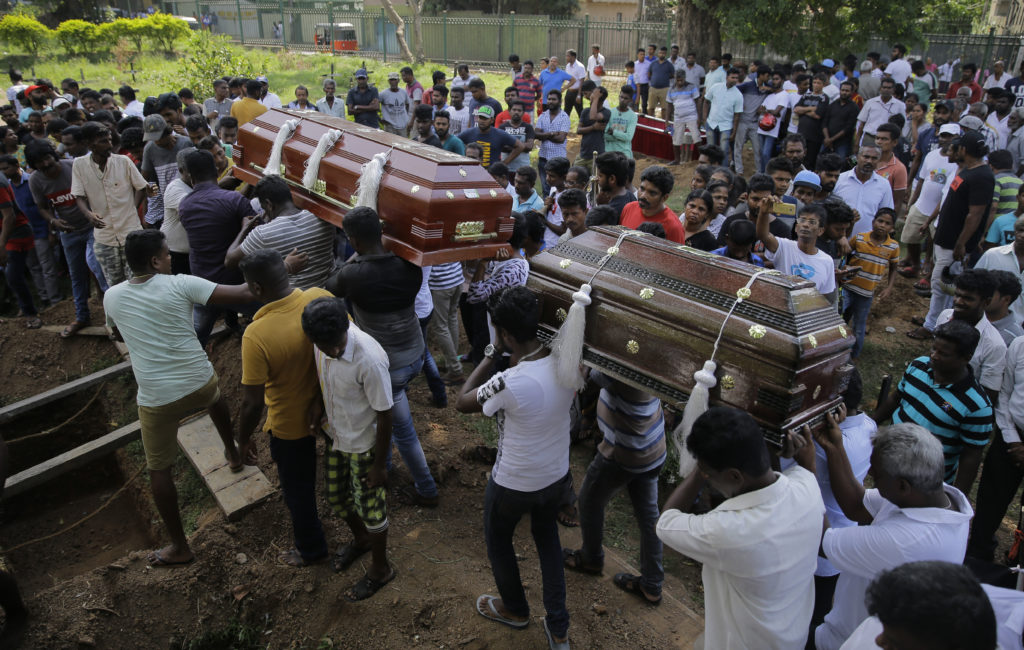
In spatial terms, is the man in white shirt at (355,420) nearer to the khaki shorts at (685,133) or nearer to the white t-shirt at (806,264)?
the white t-shirt at (806,264)

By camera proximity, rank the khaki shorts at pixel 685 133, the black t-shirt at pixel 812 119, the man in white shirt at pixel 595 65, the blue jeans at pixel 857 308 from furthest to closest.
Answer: the man in white shirt at pixel 595 65 → the khaki shorts at pixel 685 133 → the black t-shirt at pixel 812 119 → the blue jeans at pixel 857 308

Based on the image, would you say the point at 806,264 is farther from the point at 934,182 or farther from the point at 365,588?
the point at 934,182

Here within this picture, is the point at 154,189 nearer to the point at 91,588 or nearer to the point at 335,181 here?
the point at 335,181

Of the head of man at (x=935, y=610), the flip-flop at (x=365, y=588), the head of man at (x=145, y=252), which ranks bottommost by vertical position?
the flip-flop at (x=365, y=588)

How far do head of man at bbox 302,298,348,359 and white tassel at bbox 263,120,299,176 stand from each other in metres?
2.21

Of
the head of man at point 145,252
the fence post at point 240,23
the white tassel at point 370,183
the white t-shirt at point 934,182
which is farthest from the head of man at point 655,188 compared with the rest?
the fence post at point 240,23

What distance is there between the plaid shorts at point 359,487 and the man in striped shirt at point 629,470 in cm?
99

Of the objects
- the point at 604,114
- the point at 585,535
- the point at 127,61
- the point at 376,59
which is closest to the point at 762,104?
the point at 604,114

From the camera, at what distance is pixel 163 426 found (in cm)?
338

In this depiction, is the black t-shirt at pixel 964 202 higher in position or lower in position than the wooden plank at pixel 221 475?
higher

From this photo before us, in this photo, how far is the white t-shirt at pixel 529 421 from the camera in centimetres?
251

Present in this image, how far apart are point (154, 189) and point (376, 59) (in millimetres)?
19554

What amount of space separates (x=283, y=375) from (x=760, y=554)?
2.14 metres

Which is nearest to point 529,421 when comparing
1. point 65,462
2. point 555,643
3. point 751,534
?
point 751,534
